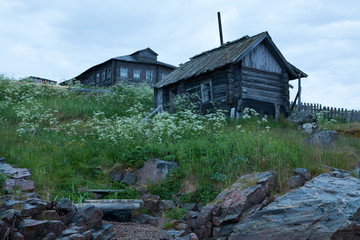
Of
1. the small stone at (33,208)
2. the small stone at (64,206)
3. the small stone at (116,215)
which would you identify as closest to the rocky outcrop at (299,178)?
the small stone at (116,215)

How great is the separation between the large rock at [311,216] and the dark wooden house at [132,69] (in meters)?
27.4

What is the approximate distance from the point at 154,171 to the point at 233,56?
9.26 meters

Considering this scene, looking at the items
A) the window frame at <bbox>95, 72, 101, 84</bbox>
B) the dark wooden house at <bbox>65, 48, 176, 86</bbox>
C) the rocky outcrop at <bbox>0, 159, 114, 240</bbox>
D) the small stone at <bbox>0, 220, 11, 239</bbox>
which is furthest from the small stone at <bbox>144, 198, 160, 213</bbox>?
the window frame at <bbox>95, 72, 101, 84</bbox>

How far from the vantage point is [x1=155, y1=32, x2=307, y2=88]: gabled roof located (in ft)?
50.1

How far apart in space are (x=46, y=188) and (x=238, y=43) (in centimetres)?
1349

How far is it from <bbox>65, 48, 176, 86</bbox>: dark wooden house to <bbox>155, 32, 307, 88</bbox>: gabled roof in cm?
1378

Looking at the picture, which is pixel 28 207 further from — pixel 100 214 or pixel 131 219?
pixel 131 219

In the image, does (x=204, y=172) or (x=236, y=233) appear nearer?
(x=236, y=233)

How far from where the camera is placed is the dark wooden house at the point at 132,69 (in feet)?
107

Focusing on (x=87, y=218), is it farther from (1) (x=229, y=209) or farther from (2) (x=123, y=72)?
(2) (x=123, y=72)

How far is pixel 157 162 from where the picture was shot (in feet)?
25.5

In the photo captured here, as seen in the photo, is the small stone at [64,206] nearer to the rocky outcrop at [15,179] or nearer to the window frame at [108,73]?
the rocky outcrop at [15,179]

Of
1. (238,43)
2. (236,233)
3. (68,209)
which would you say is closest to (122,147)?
(68,209)

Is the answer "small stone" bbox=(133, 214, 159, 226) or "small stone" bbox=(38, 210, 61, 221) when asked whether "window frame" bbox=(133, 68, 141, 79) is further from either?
"small stone" bbox=(38, 210, 61, 221)
